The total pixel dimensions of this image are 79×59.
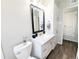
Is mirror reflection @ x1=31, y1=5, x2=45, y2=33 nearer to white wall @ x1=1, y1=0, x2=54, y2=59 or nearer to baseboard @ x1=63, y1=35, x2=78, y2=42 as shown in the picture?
white wall @ x1=1, y1=0, x2=54, y2=59

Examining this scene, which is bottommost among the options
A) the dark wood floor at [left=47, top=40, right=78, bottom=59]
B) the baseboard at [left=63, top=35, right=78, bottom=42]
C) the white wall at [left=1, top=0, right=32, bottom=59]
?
the dark wood floor at [left=47, top=40, right=78, bottom=59]

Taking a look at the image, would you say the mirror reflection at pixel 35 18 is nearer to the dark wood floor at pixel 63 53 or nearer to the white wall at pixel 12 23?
the white wall at pixel 12 23

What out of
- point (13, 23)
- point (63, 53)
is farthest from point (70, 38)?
point (13, 23)

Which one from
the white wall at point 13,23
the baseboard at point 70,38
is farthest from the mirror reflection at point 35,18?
the baseboard at point 70,38

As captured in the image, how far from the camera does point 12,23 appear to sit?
1479 millimetres

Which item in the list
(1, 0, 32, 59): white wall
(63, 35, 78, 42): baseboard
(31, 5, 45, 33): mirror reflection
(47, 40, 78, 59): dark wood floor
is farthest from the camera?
(63, 35, 78, 42): baseboard

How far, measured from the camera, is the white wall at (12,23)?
4.34 ft

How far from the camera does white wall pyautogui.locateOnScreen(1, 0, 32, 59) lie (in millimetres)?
1322

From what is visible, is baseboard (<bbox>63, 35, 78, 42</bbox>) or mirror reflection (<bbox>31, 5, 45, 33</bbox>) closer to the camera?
mirror reflection (<bbox>31, 5, 45, 33</bbox>)

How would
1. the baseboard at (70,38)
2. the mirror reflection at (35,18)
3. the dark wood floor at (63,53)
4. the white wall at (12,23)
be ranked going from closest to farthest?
the white wall at (12,23) < the mirror reflection at (35,18) < the dark wood floor at (63,53) < the baseboard at (70,38)

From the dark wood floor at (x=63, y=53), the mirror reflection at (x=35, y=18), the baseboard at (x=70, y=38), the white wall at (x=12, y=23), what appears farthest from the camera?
the baseboard at (x=70, y=38)

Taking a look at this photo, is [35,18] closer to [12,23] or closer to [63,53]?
[12,23]

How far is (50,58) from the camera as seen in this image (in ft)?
8.08

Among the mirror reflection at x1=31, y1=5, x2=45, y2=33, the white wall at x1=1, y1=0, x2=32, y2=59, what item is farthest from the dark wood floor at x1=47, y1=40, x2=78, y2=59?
the white wall at x1=1, y1=0, x2=32, y2=59
